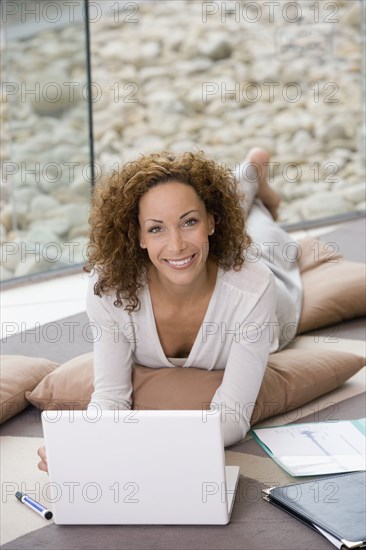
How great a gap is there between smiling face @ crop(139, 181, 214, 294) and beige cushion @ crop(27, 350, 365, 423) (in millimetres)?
287

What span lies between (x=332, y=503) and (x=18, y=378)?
104cm

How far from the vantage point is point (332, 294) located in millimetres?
3520

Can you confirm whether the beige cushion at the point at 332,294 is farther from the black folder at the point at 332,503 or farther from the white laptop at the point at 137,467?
the white laptop at the point at 137,467

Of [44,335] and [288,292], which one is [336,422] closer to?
[288,292]

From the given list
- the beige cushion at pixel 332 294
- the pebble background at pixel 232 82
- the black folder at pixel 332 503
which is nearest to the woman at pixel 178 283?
the black folder at pixel 332 503

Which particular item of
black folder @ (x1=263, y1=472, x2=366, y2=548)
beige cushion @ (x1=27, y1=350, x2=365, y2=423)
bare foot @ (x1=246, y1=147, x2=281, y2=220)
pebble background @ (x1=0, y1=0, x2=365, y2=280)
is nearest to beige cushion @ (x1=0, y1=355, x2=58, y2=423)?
beige cushion @ (x1=27, y1=350, x2=365, y2=423)

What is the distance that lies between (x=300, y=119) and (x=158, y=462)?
575 centimetres

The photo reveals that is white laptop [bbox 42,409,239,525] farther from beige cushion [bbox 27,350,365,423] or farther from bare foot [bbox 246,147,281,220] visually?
bare foot [bbox 246,147,281,220]

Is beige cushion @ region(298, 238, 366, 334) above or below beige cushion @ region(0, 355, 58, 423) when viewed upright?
above

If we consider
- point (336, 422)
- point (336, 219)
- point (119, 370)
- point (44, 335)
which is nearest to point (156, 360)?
point (119, 370)

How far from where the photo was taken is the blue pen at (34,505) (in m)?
2.38

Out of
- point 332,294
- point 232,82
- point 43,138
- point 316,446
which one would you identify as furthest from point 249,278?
point 232,82

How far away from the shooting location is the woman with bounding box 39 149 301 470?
256 cm

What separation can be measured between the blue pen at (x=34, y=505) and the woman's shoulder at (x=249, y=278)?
70cm
